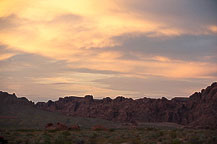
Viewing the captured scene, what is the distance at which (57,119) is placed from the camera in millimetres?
94562

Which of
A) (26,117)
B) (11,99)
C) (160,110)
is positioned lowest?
(26,117)

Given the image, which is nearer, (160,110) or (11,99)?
(11,99)

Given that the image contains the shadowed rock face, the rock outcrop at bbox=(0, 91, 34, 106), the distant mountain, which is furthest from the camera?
the rock outcrop at bbox=(0, 91, 34, 106)

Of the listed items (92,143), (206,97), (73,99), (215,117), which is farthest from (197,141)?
(73,99)

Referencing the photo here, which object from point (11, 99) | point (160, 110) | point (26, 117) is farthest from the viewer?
point (160, 110)

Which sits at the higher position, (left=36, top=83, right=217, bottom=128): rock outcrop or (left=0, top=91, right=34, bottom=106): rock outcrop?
(left=0, top=91, right=34, bottom=106): rock outcrop

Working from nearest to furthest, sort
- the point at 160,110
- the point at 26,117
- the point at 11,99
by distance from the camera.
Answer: the point at 26,117, the point at 11,99, the point at 160,110

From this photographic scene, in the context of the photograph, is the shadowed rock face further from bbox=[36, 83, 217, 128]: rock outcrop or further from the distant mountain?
the distant mountain

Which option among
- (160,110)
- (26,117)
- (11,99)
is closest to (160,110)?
(160,110)

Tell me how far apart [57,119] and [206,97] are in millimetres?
56441

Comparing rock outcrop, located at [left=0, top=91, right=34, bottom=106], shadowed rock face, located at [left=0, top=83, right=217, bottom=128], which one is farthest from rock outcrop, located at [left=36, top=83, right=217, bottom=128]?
rock outcrop, located at [left=0, top=91, right=34, bottom=106]

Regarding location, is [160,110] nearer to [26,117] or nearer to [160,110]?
[160,110]

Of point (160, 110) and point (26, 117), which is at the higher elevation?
point (160, 110)

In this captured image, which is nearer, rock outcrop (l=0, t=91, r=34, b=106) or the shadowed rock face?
the shadowed rock face
